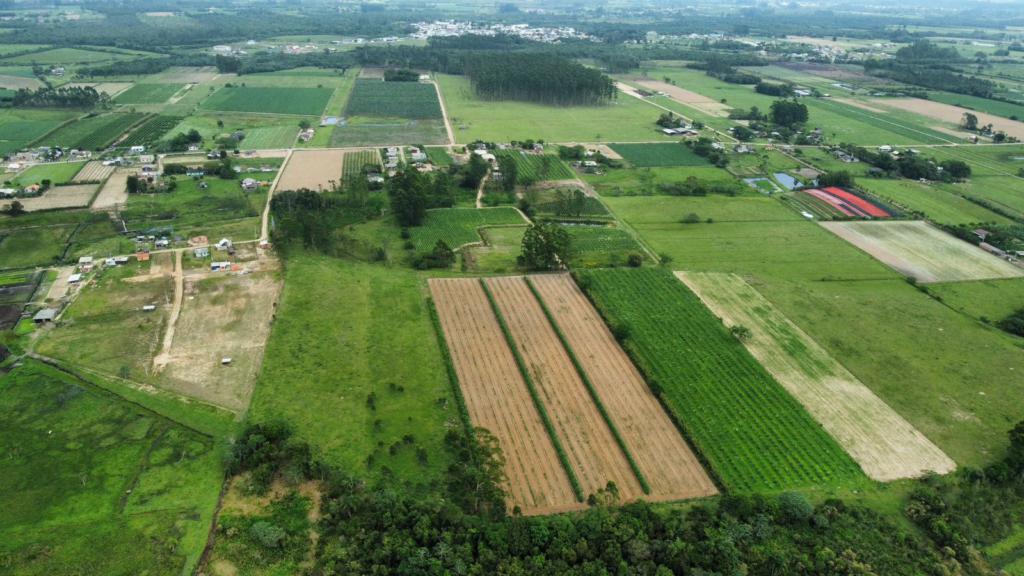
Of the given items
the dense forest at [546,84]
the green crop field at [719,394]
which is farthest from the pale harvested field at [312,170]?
the dense forest at [546,84]

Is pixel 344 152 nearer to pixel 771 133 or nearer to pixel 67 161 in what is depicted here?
pixel 67 161

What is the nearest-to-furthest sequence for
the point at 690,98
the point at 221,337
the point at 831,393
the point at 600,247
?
1. the point at 831,393
2. the point at 221,337
3. the point at 600,247
4. the point at 690,98

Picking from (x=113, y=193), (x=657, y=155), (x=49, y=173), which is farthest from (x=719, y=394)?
(x=49, y=173)

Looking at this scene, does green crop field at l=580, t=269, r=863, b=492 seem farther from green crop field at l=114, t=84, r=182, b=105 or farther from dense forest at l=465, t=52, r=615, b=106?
green crop field at l=114, t=84, r=182, b=105

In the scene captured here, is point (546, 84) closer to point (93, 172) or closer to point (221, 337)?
point (93, 172)

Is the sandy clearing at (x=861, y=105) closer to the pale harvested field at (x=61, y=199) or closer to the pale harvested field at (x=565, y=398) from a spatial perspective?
the pale harvested field at (x=565, y=398)

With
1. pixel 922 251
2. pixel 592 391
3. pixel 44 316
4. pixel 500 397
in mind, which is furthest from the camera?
pixel 922 251
